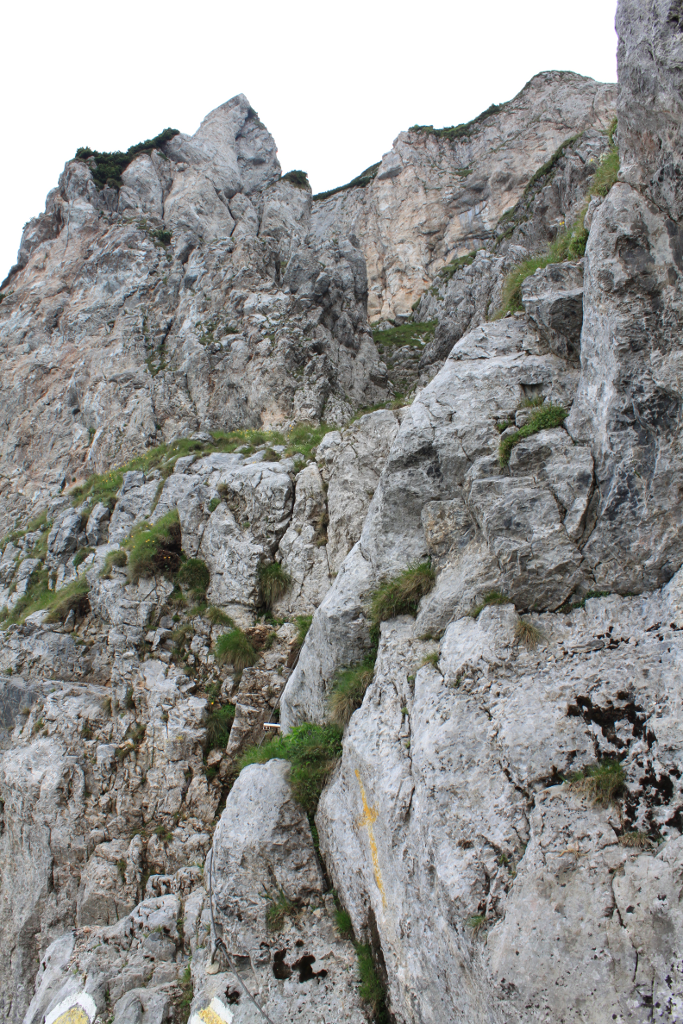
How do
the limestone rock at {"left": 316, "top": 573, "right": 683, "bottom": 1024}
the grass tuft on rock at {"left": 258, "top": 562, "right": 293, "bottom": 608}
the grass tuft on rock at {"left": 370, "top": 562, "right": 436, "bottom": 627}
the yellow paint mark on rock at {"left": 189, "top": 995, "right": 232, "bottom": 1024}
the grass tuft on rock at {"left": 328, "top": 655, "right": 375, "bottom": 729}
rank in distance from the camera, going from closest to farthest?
the limestone rock at {"left": 316, "top": 573, "right": 683, "bottom": 1024} < the yellow paint mark on rock at {"left": 189, "top": 995, "right": 232, "bottom": 1024} < the grass tuft on rock at {"left": 328, "top": 655, "right": 375, "bottom": 729} < the grass tuft on rock at {"left": 370, "top": 562, "right": 436, "bottom": 627} < the grass tuft on rock at {"left": 258, "top": 562, "right": 293, "bottom": 608}

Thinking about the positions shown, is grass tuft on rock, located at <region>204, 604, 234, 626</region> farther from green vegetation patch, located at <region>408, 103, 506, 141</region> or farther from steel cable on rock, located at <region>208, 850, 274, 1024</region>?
green vegetation patch, located at <region>408, 103, 506, 141</region>

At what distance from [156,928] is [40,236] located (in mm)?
41337

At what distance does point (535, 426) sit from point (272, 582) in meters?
6.65

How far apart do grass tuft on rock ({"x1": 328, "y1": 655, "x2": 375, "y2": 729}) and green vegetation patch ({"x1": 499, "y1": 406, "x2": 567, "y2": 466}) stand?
11.6 feet

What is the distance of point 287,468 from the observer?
1409 centimetres

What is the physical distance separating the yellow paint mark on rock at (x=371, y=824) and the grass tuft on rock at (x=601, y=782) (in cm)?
245

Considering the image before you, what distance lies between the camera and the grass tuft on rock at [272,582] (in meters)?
12.0

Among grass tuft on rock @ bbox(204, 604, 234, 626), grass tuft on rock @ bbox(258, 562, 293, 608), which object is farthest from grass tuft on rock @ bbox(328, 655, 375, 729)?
grass tuft on rock @ bbox(204, 604, 234, 626)

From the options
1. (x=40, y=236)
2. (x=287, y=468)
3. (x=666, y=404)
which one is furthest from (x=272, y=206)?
(x=666, y=404)

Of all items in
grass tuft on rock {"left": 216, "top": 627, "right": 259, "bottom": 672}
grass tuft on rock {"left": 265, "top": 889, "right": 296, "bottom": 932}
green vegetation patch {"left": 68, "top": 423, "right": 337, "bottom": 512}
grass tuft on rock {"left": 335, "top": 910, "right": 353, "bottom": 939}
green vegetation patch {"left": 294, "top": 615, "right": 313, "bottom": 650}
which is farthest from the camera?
green vegetation patch {"left": 68, "top": 423, "right": 337, "bottom": 512}

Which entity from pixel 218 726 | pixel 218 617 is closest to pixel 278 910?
pixel 218 726

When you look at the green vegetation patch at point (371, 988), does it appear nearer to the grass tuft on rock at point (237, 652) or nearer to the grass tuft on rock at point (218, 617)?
the grass tuft on rock at point (237, 652)

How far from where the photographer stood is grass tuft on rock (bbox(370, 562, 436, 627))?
7.94 meters

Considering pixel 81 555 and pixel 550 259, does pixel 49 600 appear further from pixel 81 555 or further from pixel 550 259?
pixel 550 259
